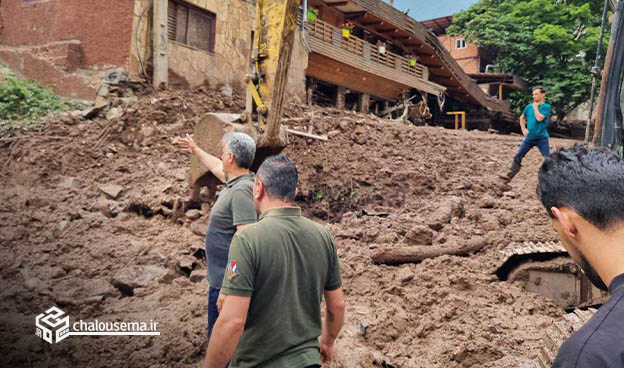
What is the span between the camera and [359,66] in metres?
18.2

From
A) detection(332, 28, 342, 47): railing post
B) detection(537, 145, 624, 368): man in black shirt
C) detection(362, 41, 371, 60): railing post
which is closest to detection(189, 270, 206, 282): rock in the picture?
detection(537, 145, 624, 368): man in black shirt

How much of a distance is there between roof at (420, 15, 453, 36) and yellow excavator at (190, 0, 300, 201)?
3029cm

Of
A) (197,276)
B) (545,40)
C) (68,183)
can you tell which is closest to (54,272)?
(197,276)

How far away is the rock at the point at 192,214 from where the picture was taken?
654 cm

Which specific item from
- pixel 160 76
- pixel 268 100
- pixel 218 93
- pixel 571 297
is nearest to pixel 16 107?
pixel 160 76

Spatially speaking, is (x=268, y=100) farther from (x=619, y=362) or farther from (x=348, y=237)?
(x=619, y=362)

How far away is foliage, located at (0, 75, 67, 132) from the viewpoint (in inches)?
364

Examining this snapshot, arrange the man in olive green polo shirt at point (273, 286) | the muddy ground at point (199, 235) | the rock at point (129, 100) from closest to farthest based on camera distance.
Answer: the man in olive green polo shirt at point (273, 286)
the muddy ground at point (199, 235)
the rock at point (129, 100)

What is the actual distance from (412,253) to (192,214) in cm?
345

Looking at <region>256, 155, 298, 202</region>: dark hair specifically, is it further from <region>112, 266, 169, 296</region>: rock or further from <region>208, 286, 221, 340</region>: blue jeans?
<region>112, 266, 169, 296</region>: rock

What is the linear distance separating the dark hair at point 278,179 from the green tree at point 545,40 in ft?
94.0

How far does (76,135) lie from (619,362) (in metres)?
10.0

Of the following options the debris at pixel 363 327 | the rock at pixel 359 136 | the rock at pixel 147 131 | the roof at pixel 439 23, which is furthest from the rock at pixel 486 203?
the roof at pixel 439 23

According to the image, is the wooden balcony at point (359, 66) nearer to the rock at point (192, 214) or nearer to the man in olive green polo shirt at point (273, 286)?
the rock at point (192, 214)
